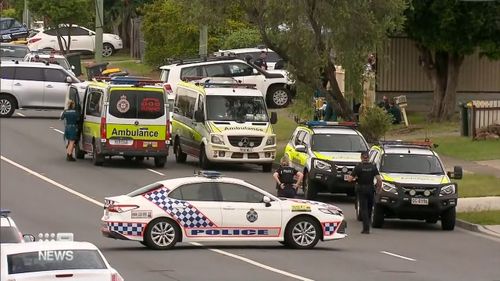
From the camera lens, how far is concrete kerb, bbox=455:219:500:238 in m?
28.7

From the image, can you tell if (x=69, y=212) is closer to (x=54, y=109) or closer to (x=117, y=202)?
(x=117, y=202)

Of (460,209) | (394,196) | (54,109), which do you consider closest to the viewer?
(394,196)

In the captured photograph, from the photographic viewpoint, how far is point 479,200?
3238 cm

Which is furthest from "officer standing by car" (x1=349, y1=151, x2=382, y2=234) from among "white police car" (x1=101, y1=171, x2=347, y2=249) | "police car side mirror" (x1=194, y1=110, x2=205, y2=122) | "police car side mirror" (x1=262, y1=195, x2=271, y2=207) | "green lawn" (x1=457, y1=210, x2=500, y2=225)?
"police car side mirror" (x1=194, y1=110, x2=205, y2=122)

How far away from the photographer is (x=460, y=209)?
1233 inches

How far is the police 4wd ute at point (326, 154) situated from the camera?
31.8 m

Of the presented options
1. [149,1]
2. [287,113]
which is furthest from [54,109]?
[149,1]

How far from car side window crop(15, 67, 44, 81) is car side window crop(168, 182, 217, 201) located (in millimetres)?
23517

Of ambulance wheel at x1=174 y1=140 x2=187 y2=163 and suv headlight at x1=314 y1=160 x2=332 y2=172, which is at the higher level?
suv headlight at x1=314 y1=160 x2=332 y2=172

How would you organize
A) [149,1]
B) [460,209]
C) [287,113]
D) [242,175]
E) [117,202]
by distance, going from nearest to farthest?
[117,202] → [460,209] → [242,175] → [287,113] → [149,1]

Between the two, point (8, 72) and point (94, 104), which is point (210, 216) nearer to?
point (94, 104)

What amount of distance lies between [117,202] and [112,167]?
47.1 feet

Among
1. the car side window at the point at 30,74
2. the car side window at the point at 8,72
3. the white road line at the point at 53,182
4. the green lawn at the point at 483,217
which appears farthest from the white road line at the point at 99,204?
the car side window at the point at 30,74

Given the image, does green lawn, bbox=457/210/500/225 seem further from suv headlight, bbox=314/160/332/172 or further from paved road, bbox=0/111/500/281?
suv headlight, bbox=314/160/332/172
